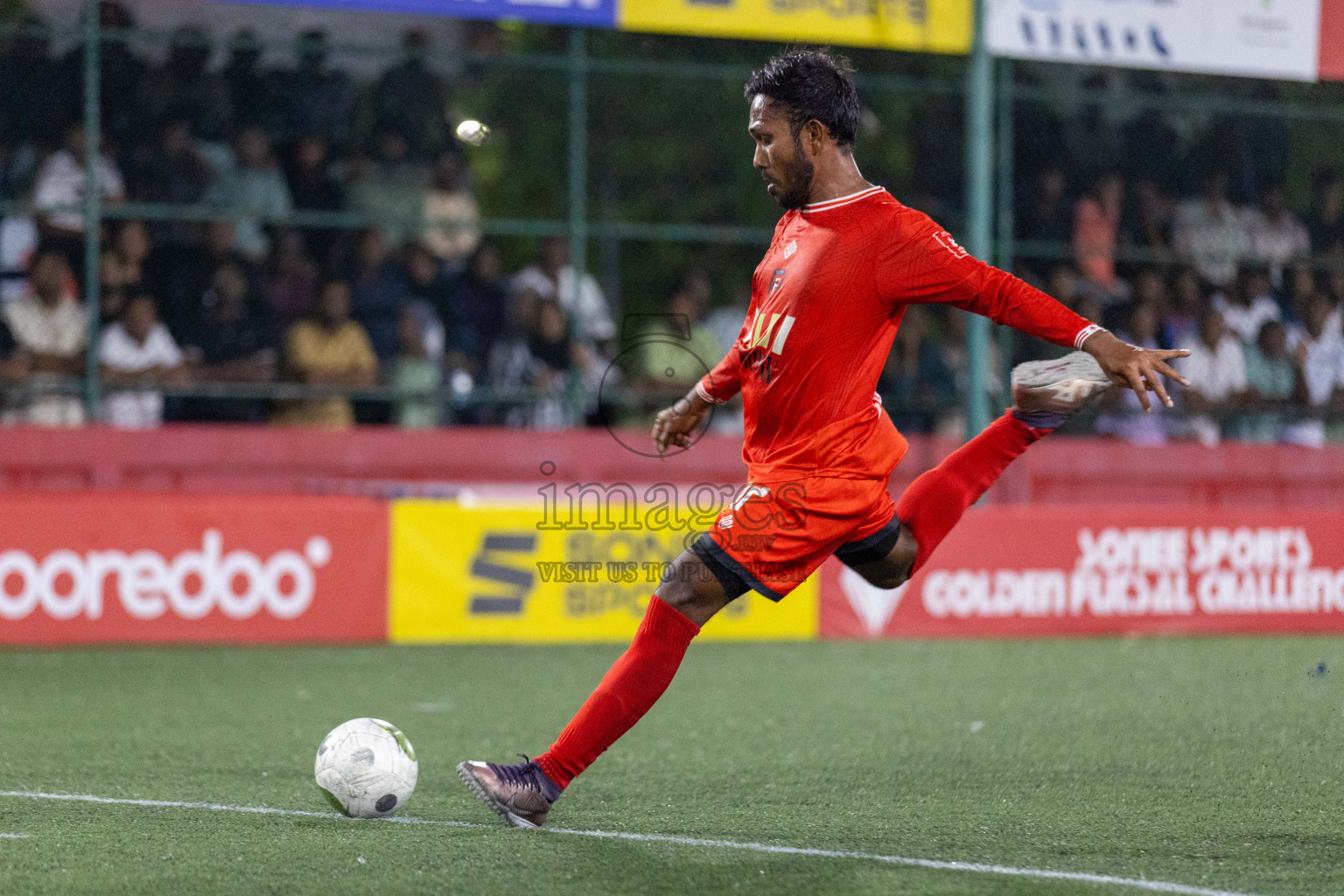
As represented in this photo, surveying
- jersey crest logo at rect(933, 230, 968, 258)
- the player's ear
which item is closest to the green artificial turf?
jersey crest logo at rect(933, 230, 968, 258)

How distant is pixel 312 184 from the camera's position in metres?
11.7

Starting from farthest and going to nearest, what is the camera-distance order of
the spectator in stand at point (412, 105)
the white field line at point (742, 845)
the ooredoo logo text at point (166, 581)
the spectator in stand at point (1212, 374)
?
the spectator in stand at point (1212, 374)
the spectator in stand at point (412, 105)
the ooredoo logo text at point (166, 581)
the white field line at point (742, 845)

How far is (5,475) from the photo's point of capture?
10398 mm

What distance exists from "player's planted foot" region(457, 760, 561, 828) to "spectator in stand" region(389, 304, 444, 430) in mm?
6863

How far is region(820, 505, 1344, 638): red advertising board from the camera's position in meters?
10.7

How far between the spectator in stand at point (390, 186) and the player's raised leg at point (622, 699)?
25.2 feet

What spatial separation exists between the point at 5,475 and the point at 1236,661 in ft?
24.9

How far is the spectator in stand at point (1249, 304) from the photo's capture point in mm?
12695

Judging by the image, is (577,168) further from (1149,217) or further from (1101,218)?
(1149,217)

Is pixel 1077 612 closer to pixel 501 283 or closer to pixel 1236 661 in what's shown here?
pixel 1236 661

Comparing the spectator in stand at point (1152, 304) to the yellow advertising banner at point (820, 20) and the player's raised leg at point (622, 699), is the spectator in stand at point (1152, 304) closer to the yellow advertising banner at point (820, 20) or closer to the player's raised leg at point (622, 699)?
the yellow advertising banner at point (820, 20)

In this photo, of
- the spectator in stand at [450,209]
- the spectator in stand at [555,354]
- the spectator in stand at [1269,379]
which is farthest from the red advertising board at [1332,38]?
the spectator in stand at [450,209]

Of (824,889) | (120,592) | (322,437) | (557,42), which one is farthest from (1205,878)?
(557,42)

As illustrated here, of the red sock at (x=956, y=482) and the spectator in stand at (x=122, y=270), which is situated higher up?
the spectator in stand at (x=122, y=270)
